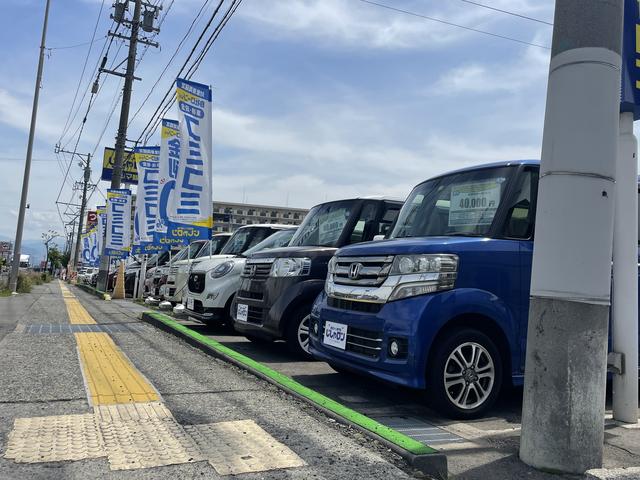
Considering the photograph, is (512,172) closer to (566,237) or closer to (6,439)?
(566,237)

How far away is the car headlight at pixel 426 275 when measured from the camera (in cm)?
422

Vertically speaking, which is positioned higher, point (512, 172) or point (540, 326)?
point (512, 172)

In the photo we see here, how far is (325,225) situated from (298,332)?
65.7 inches

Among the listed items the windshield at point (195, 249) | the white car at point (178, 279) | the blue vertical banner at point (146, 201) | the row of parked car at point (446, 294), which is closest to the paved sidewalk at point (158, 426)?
the row of parked car at point (446, 294)

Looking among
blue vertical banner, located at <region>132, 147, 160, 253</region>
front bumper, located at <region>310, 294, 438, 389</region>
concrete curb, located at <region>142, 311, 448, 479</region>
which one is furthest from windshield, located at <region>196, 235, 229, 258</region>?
front bumper, located at <region>310, 294, 438, 389</region>

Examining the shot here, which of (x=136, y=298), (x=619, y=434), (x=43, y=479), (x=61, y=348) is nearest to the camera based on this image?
(x=43, y=479)

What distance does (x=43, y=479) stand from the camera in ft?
8.57

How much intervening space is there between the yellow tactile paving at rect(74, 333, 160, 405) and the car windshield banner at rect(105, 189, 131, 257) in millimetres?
15706

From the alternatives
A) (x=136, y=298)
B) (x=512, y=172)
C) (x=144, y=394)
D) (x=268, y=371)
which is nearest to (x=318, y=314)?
(x=268, y=371)

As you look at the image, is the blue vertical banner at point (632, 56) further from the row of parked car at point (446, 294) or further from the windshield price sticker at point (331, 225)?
the windshield price sticker at point (331, 225)

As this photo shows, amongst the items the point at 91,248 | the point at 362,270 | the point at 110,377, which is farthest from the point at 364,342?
the point at 91,248

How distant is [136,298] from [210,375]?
1276cm

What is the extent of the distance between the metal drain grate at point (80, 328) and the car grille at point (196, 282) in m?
1.09

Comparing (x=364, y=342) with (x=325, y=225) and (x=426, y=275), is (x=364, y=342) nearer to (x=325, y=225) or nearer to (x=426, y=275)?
(x=426, y=275)
